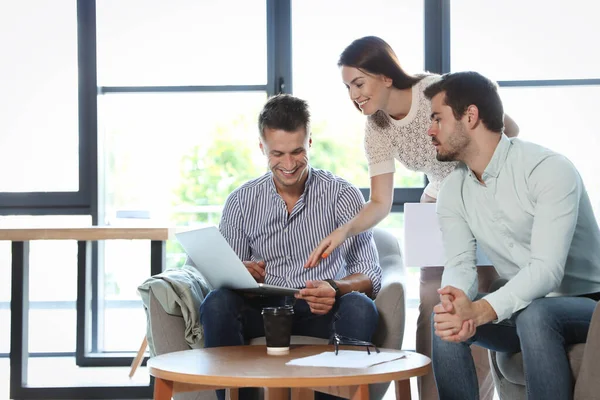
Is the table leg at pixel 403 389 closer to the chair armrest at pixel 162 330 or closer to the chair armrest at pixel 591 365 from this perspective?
the chair armrest at pixel 591 365

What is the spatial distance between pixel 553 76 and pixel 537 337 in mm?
2568

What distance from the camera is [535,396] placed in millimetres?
1774

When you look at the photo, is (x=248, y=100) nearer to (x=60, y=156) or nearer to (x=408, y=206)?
(x=60, y=156)

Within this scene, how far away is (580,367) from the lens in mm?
1763

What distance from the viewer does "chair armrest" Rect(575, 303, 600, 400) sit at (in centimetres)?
168

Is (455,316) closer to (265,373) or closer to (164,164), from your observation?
(265,373)

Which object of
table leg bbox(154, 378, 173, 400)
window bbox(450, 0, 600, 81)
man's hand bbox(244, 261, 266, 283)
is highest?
window bbox(450, 0, 600, 81)

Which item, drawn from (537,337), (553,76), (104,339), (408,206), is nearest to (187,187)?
(104,339)

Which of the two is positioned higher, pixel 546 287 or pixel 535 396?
pixel 546 287

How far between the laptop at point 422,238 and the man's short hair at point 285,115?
0.54 m

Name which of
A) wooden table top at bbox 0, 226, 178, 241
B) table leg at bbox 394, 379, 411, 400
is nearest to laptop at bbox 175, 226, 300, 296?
table leg at bbox 394, 379, 411, 400

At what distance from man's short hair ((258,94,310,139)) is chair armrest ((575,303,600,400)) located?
3.81ft

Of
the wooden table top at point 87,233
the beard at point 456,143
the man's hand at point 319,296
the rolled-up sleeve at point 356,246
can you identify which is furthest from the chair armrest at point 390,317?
the wooden table top at point 87,233

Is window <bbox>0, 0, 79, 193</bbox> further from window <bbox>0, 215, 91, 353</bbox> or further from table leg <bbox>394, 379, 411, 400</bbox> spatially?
table leg <bbox>394, 379, 411, 400</bbox>
